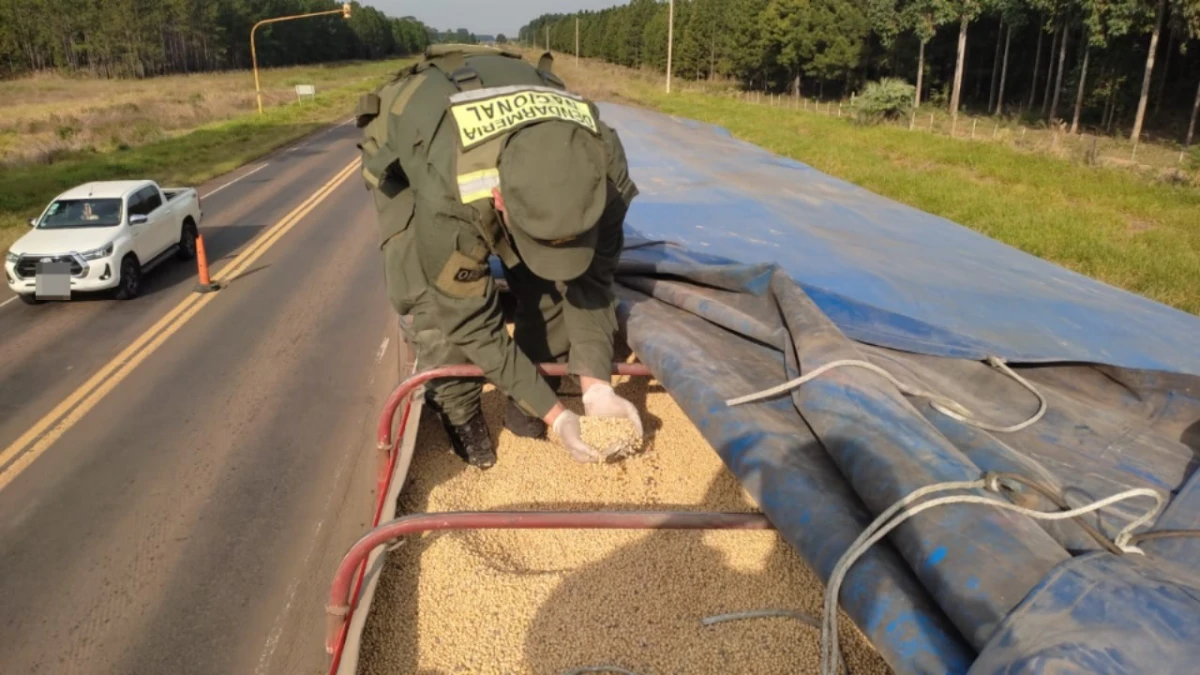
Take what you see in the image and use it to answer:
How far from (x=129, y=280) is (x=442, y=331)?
7.67m

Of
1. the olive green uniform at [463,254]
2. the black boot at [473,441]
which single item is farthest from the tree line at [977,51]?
the black boot at [473,441]

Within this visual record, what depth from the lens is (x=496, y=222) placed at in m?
3.12

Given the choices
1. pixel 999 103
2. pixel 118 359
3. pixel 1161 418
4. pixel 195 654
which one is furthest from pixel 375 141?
pixel 999 103

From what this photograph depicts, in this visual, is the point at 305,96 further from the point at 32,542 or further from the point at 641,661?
the point at 641,661

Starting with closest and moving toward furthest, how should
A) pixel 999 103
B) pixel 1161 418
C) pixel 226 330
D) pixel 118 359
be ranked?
pixel 1161 418, pixel 118 359, pixel 226 330, pixel 999 103

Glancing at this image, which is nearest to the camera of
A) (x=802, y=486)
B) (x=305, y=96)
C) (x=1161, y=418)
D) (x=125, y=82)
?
(x=802, y=486)

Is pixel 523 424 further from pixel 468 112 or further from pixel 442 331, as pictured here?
pixel 468 112

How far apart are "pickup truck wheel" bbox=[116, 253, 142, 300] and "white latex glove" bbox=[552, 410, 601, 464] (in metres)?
8.26

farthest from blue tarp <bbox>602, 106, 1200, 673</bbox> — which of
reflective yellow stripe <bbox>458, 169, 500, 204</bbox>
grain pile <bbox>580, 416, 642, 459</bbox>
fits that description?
reflective yellow stripe <bbox>458, 169, 500, 204</bbox>

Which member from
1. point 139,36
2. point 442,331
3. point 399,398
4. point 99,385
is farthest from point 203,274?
point 139,36

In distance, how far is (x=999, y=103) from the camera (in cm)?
3428

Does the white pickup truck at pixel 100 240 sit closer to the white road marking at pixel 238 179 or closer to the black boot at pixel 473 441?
the white road marking at pixel 238 179

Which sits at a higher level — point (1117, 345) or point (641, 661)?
point (1117, 345)

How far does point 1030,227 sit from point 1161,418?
380 inches
